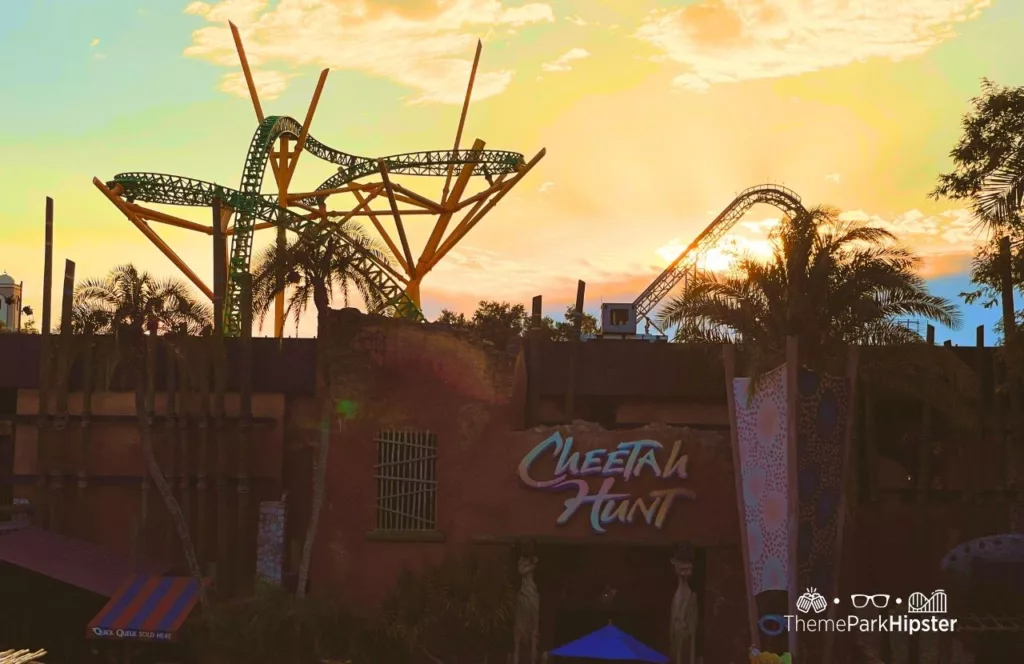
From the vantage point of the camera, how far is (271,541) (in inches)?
1118

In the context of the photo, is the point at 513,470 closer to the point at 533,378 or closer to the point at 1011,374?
the point at 533,378

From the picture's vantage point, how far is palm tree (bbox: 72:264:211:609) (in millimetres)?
28250

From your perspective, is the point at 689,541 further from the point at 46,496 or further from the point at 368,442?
the point at 46,496

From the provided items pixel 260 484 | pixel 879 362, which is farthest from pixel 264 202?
pixel 879 362

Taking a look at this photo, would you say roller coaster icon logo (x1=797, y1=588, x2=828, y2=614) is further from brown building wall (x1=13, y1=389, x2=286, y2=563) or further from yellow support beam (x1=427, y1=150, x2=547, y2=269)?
yellow support beam (x1=427, y1=150, x2=547, y2=269)

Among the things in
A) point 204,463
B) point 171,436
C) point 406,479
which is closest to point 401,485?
point 406,479

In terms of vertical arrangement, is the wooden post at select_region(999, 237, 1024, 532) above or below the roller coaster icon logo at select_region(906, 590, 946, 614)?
above

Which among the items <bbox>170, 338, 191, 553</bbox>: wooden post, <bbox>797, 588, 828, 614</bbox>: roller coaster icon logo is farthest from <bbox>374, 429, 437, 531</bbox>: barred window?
<bbox>797, 588, 828, 614</bbox>: roller coaster icon logo

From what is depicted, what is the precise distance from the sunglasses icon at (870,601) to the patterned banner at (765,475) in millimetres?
3907

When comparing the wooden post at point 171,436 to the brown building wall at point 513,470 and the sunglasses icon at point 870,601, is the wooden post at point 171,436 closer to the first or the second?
the brown building wall at point 513,470

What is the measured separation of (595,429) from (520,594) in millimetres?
4110

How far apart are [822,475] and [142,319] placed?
16.4 metres

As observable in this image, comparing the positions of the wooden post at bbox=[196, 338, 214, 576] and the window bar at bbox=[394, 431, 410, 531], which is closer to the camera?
the window bar at bbox=[394, 431, 410, 531]

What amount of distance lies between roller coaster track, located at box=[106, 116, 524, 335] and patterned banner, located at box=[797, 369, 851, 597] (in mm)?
10907
